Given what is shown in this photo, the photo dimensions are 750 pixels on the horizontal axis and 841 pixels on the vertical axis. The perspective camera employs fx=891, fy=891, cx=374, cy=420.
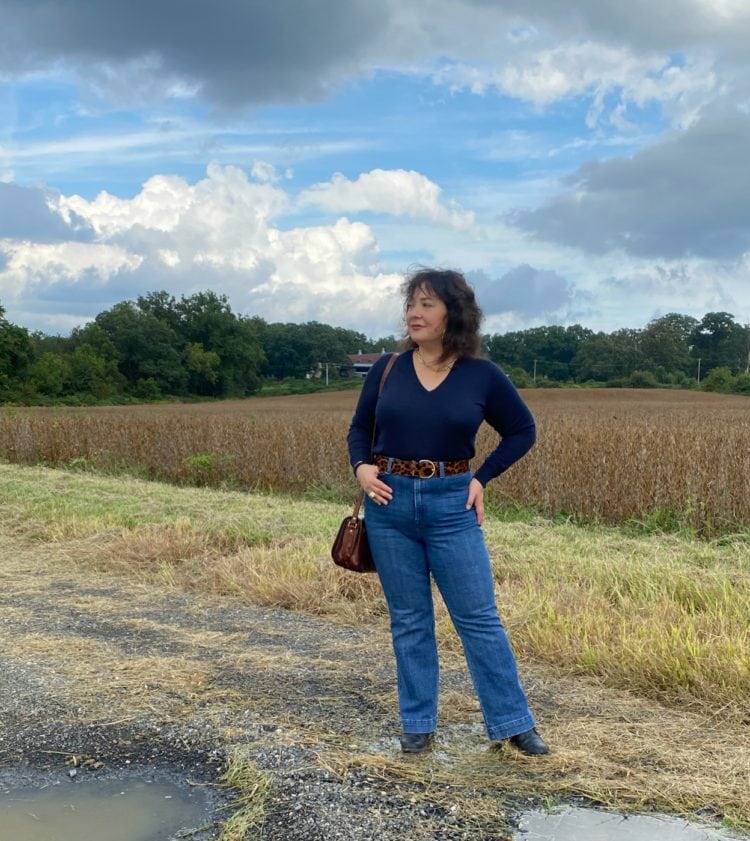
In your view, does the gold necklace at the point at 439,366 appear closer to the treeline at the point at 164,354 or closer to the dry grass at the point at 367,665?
the dry grass at the point at 367,665

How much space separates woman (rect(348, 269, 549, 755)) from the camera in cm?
339

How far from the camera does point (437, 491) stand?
3.38 meters

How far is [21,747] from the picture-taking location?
3766mm

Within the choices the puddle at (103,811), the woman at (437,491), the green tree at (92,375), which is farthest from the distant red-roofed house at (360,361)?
the puddle at (103,811)

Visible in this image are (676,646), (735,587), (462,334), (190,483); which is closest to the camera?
(462,334)

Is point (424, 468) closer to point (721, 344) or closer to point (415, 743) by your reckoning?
point (415, 743)

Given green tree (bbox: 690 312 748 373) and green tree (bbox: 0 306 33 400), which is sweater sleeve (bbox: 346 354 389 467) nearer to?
green tree (bbox: 0 306 33 400)

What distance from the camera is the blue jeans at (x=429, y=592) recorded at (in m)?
3.41

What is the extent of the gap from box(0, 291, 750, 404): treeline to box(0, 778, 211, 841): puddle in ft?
178

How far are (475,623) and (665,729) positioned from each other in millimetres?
1059

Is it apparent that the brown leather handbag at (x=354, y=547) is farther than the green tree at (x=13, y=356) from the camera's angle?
No

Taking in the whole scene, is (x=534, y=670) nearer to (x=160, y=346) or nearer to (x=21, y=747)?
(x=21, y=747)

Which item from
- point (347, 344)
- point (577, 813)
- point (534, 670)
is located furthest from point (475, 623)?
point (347, 344)

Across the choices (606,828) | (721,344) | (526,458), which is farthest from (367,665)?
(721,344)
